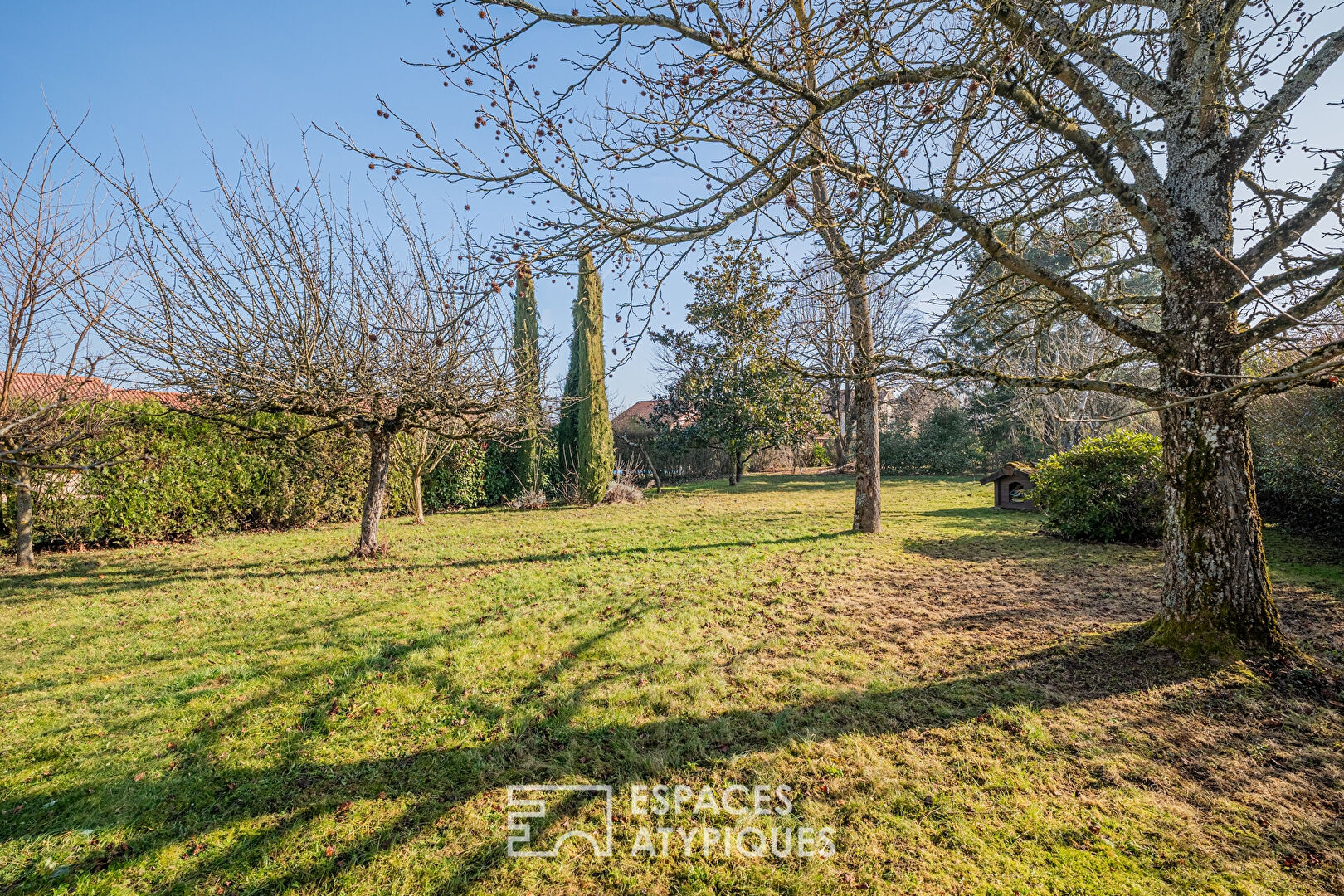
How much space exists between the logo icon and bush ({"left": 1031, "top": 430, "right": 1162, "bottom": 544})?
27.4 ft

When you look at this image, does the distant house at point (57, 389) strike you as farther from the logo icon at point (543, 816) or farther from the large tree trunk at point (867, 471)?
the large tree trunk at point (867, 471)

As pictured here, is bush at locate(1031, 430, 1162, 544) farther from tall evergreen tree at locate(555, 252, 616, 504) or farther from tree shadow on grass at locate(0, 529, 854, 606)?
tall evergreen tree at locate(555, 252, 616, 504)

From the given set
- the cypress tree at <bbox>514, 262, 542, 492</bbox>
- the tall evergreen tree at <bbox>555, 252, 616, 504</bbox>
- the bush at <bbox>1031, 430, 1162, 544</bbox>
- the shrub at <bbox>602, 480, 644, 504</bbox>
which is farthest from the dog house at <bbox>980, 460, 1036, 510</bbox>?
the cypress tree at <bbox>514, 262, 542, 492</bbox>

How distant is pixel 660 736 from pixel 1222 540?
13.4 feet

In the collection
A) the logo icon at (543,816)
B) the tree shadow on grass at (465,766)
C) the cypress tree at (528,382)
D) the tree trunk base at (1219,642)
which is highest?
the cypress tree at (528,382)

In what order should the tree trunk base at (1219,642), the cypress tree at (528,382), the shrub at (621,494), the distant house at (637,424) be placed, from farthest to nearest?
the distant house at (637,424) → the shrub at (621,494) → the cypress tree at (528,382) → the tree trunk base at (1219,642)

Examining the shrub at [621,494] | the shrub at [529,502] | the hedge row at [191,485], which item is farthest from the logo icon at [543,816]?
the shrub at [621,494]

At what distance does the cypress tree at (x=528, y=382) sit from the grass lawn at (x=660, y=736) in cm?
292

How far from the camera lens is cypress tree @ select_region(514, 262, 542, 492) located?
7916mm

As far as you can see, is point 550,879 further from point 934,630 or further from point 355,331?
point 355,331

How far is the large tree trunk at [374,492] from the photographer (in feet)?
24.5

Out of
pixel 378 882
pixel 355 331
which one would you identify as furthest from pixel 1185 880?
pixel 355 331

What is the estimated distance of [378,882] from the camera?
2152 millimetres

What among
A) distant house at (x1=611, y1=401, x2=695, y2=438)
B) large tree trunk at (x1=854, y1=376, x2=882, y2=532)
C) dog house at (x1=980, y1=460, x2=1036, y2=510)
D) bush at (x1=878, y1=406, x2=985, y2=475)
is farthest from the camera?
bush at (x1=878, y1=406, x2=985, y2=475)
